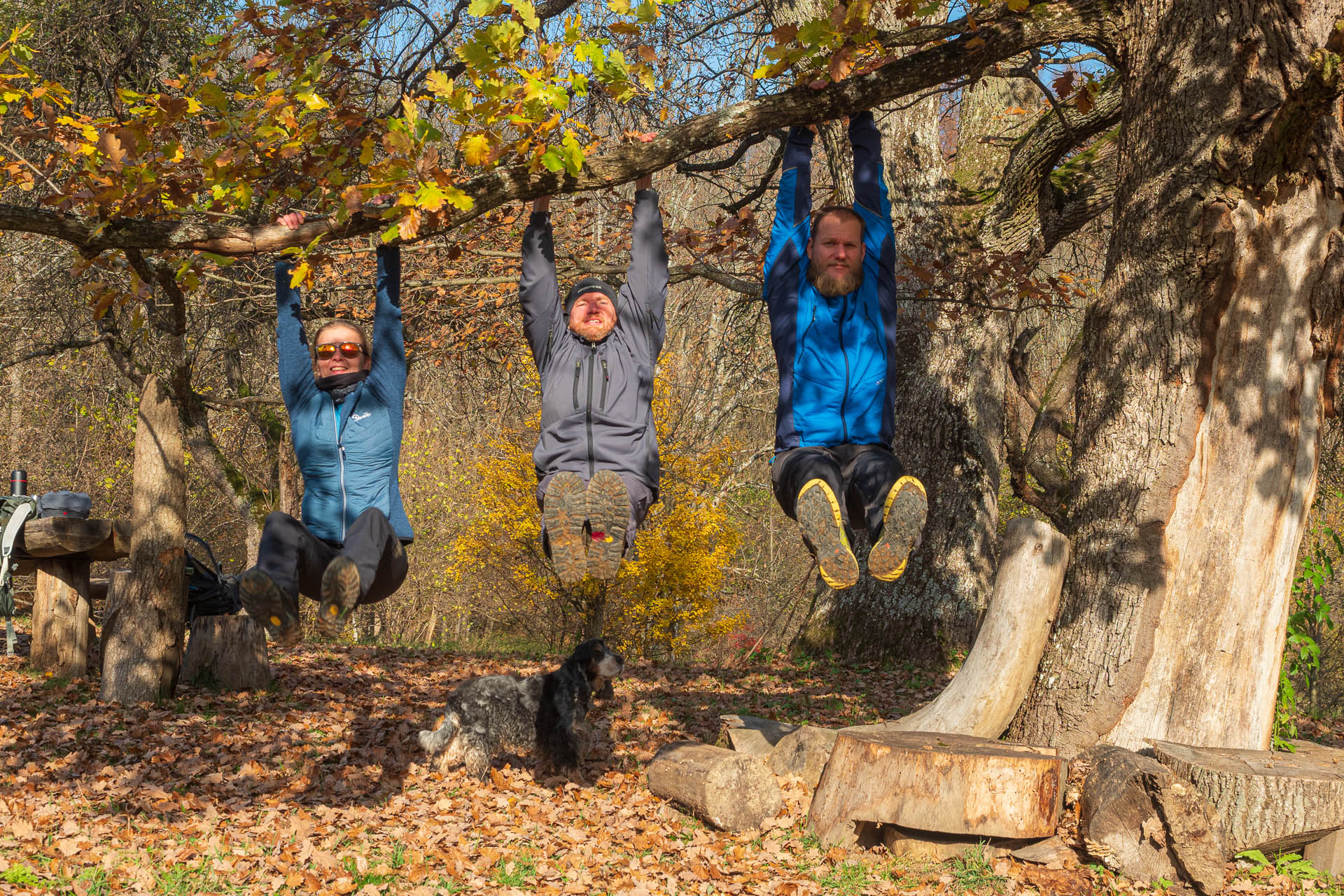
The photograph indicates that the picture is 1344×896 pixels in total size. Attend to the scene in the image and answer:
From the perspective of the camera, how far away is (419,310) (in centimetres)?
A: 1153

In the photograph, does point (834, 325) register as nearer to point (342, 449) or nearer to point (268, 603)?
point (342, 449)

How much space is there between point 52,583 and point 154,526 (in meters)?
1.66

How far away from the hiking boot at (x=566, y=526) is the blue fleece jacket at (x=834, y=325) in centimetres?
108

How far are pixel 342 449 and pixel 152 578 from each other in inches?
161

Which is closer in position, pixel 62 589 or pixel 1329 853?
pixel 1329 853

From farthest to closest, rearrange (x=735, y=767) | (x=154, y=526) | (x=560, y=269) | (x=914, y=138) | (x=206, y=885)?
Answer: (x=914, y=138)
(x=560, y=269)
(x=154, y=526)
(x=735, y=767)
(x=206, y=885)

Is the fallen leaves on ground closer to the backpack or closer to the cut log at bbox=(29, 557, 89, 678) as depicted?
the cut log at bbox=(29, 557, 89, 678)

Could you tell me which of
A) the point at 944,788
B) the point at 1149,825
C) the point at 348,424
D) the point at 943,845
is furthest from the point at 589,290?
the point at 1149,825

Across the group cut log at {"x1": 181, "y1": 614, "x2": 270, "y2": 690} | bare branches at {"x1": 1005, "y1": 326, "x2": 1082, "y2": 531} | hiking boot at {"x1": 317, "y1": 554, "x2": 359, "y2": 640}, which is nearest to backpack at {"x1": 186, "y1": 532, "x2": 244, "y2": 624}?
cut log at {"x1": 181, "y1": 614, "x2": 270, "y2": 690}

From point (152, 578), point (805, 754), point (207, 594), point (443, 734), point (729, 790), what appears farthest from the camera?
point (207, 594)

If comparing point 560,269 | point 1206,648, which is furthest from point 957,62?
point 560,269

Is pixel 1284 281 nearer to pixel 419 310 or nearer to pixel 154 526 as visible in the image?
pixel 154 526

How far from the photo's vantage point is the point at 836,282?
17.5 ft

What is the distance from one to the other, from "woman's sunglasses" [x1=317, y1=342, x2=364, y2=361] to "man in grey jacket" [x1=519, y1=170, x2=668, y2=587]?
881mm
